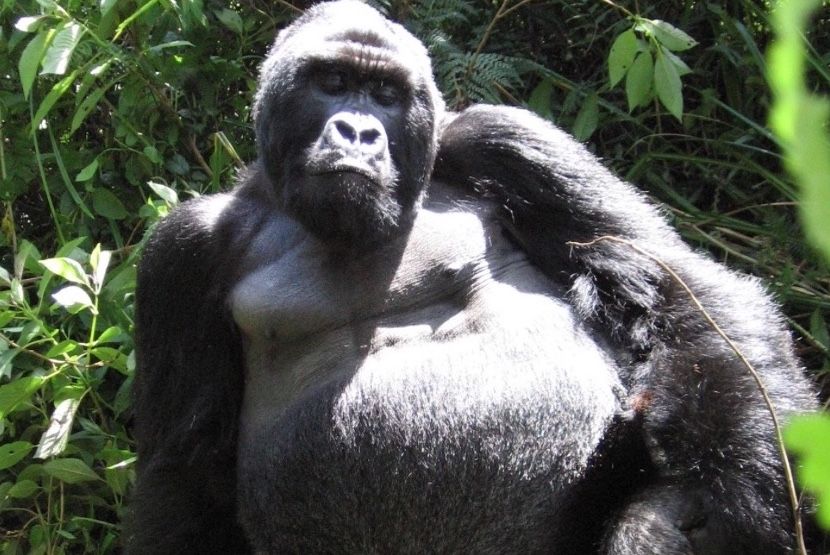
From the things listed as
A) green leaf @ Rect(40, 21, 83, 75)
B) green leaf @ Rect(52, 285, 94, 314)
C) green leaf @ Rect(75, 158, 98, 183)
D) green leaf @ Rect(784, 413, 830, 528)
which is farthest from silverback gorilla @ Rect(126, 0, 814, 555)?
green leaf @ Rect(784, 413, 830, 528)

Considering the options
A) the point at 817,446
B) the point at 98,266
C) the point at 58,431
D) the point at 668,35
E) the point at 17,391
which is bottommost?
the point at 58,431

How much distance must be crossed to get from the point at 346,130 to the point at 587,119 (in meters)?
1.65

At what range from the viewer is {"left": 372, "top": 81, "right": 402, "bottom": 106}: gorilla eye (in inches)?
106

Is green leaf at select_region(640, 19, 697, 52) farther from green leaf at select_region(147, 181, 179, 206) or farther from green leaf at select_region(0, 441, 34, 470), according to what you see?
green leaf at select_region(0, 441, 34, 470)

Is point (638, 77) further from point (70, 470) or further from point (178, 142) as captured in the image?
point (70, 470)

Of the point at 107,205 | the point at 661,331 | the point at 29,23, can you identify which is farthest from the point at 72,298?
the point at 661,331

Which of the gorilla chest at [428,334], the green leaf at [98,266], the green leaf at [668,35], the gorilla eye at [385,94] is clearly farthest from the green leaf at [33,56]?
the green leaf at [668,35]

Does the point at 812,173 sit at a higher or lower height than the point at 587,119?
higher

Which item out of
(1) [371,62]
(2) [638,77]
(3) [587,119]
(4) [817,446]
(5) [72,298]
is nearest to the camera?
(4) [817,446]

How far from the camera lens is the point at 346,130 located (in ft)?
→ 8.24

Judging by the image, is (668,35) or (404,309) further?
(668,35)

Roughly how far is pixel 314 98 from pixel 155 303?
713 millimetres

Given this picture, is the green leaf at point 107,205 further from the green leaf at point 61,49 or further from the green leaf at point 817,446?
the green leaf at point 817,446

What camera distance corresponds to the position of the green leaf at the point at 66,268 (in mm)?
3203
